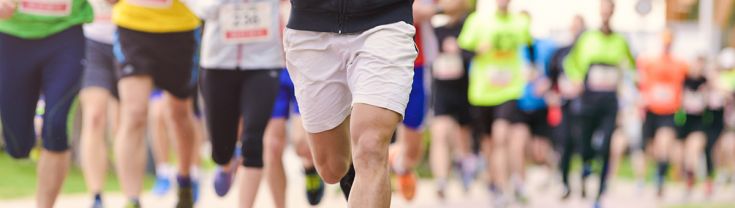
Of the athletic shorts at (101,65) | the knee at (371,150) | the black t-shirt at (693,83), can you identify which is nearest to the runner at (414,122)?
the athletic shorts at (101,65)

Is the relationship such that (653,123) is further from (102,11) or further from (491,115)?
(102,11)

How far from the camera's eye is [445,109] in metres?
12.6

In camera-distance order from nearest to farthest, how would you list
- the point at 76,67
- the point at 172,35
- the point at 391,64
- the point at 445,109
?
the point at 391,64
the point at 76,67
the point at 172,35
the point at 445,109

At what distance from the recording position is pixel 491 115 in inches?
499

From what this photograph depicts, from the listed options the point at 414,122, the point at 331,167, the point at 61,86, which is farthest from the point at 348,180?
the point at 414,122

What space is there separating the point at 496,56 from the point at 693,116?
5234 millimetres

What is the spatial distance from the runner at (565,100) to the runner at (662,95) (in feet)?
3.75

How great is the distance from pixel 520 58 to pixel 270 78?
5726 millimetres

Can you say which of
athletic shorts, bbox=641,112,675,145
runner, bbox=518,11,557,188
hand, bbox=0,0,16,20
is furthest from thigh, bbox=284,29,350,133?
athletic shorts, bbox=641,112,675,145

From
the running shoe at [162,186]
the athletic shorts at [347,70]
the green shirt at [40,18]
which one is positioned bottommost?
the running shoe at [162,186]

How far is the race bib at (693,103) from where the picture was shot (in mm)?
16875

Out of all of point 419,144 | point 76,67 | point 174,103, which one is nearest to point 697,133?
point 419,144

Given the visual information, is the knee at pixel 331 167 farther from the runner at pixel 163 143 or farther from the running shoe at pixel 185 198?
the runner at pixel 163 143

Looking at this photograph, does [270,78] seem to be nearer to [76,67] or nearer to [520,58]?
[76,67]
